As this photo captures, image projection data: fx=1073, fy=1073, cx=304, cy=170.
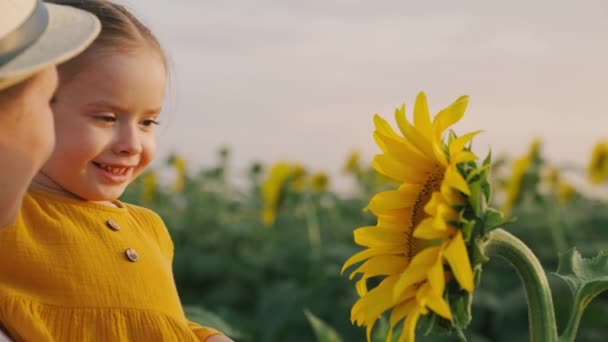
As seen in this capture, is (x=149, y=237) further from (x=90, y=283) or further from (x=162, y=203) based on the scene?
(x=162, y=203)

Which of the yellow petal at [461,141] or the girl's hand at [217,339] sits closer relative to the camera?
the yellow petal at [461,141]

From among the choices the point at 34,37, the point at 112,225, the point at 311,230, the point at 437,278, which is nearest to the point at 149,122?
the point at 112,225

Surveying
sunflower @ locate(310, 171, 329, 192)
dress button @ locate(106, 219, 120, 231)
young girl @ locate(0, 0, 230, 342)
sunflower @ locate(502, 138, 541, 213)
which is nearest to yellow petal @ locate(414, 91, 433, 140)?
young girl @ locate(0, 0, 230, 342)

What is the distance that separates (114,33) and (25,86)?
0.31 metres

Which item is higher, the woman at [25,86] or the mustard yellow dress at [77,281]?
the woman at [25,86]

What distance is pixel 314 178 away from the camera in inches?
259

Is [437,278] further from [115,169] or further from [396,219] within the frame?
[115,169]

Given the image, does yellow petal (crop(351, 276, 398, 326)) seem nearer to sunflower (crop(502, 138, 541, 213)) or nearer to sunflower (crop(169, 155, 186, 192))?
sunflower (crop(502, 138, 541, 213))

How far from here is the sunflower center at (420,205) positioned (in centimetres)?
142

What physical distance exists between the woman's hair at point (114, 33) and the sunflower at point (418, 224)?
0.38 meters

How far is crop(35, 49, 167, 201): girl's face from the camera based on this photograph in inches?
59.1

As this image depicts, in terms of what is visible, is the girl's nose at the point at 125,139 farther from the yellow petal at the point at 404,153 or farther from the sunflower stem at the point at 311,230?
the sunflower stem at the point at 311,230

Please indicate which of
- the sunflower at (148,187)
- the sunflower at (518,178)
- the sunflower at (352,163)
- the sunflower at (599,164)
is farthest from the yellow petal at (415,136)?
the sunflower at (352,163)

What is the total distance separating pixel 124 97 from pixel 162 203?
609 centimetres
